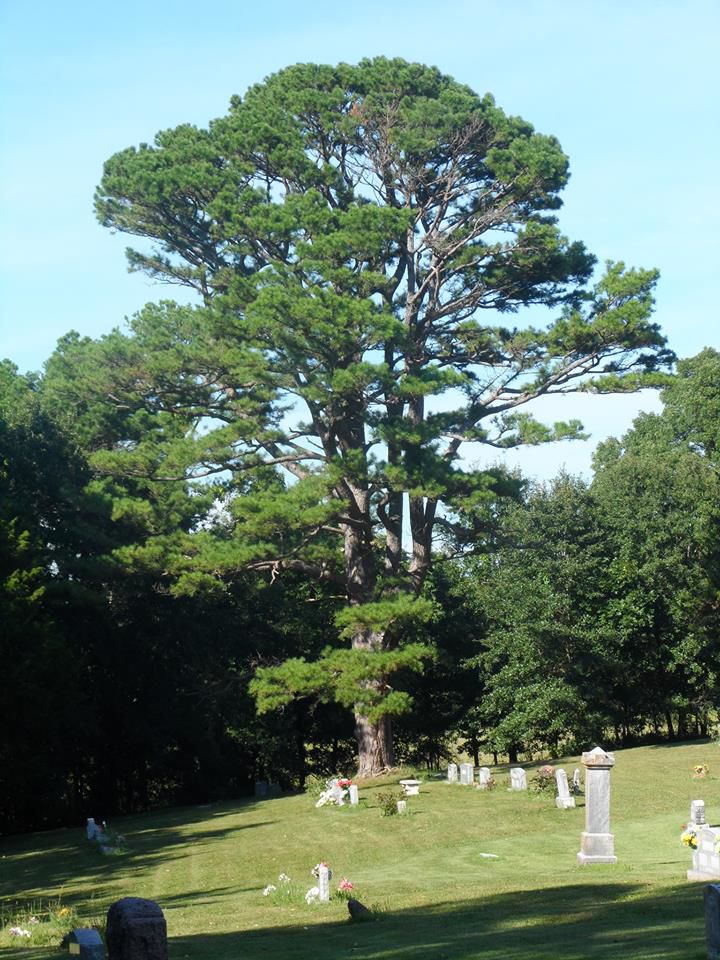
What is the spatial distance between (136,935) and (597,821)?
520 inches

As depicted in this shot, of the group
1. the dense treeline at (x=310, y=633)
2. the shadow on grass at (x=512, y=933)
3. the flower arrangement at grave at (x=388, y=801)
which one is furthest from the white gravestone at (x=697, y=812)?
the dense treeline at (x=310, y=633)

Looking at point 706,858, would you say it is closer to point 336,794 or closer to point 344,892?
point 344,892

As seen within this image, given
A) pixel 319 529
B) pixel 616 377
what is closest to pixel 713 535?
pixel 616 377

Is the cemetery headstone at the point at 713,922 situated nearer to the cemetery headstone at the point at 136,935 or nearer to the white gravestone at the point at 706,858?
the cemetery headstone at the point at 136,935

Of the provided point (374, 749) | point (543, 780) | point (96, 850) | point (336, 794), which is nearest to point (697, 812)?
point (543, 780)

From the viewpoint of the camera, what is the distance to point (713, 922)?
386 inches

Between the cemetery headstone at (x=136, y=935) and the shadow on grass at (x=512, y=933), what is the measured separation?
4.24 metres

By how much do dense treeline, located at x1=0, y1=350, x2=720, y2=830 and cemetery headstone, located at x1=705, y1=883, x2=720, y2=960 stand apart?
26251 millimetres

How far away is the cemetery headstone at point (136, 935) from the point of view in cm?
748

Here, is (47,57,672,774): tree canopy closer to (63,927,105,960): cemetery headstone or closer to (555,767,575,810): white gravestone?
(555,767,575,810): white gravestone

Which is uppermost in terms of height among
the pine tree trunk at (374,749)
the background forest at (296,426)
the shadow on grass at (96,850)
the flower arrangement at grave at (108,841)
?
the background forest at (296,426)

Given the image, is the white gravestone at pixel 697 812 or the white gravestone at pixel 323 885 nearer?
the white gravestone at pixel 323 885

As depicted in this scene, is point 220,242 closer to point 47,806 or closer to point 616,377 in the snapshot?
point 616,377

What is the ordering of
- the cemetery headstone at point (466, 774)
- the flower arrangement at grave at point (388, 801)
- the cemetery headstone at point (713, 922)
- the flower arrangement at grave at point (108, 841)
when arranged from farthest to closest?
the cemetery headstone at point (466, 774) < the flower arrangement at grave at point (388, 801) < the flower arrangement at grave at point (108, 841) < the cemetery headstone at point (713, 922)
